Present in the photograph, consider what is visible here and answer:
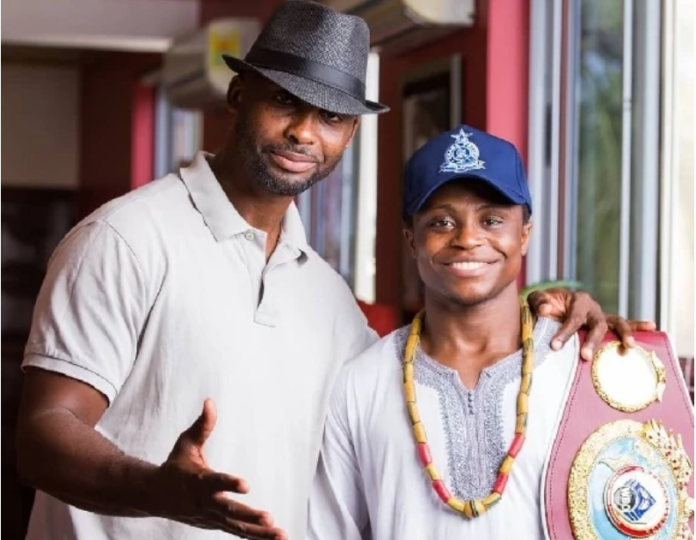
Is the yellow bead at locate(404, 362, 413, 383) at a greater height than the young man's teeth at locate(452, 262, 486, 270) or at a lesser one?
lesser

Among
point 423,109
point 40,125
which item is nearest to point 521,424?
point 423,109

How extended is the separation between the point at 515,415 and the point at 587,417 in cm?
11

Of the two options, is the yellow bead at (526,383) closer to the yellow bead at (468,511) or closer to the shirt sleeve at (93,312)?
the yellow bead at (468,511)

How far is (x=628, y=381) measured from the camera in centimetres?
211

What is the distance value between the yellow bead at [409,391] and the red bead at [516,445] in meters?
0.16

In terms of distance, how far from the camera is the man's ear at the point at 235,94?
2.32 metres

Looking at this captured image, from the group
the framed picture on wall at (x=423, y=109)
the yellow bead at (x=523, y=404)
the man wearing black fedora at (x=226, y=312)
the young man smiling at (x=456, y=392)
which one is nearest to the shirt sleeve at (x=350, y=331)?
the man wearing black fedora at (x=226, y=312)

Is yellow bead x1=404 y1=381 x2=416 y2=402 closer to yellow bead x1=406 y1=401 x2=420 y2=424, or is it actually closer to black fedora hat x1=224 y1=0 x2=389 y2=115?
yellow bead x1=406 y1=401 x2=420 y2=424

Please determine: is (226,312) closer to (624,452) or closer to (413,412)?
(413,412)

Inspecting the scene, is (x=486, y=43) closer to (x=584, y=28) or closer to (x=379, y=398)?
(x=584, y=28)

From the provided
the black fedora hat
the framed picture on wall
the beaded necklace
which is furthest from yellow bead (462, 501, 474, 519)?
the framed picture on wall

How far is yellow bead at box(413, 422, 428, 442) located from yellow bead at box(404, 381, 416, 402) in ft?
0.14

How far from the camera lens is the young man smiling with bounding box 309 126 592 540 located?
2.04 metres

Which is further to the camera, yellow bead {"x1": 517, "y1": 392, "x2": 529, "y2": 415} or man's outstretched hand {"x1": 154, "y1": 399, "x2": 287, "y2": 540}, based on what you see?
yellow bead {"x1": 517, "y1": 392, "x2": 529, "y2": 415}
